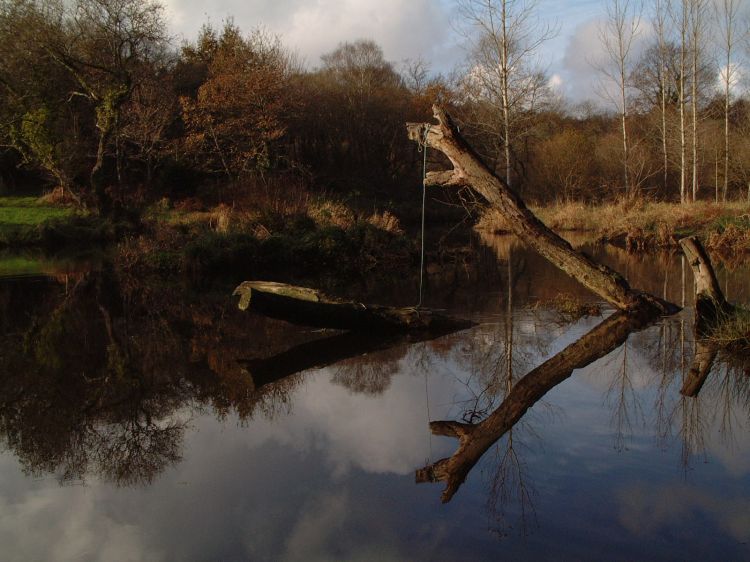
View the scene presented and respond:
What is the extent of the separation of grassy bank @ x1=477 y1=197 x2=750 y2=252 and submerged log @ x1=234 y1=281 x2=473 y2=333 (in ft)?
33.6

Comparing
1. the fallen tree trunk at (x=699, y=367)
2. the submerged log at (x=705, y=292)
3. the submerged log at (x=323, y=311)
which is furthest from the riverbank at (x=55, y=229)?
the fallen tree trunk at (x=699, y=367)

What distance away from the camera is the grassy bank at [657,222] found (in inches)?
777

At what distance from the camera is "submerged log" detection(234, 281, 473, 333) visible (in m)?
8.91

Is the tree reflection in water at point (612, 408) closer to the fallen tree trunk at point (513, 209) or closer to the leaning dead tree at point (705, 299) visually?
the leaning dead tree at point (705, 299)

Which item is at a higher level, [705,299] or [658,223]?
[658,223]

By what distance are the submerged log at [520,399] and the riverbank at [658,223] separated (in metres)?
11.2

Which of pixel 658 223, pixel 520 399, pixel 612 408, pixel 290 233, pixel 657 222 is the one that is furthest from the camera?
pixel 657 222

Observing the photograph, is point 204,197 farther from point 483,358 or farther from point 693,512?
point 693,512

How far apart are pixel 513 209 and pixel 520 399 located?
3.65 m

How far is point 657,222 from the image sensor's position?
23500 mm

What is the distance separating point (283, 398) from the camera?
22.8 ft

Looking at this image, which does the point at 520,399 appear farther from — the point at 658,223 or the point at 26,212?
the point at 26,212

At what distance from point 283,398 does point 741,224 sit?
59.4 ft

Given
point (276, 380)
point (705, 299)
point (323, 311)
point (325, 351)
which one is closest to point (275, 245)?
point (323, 311)
